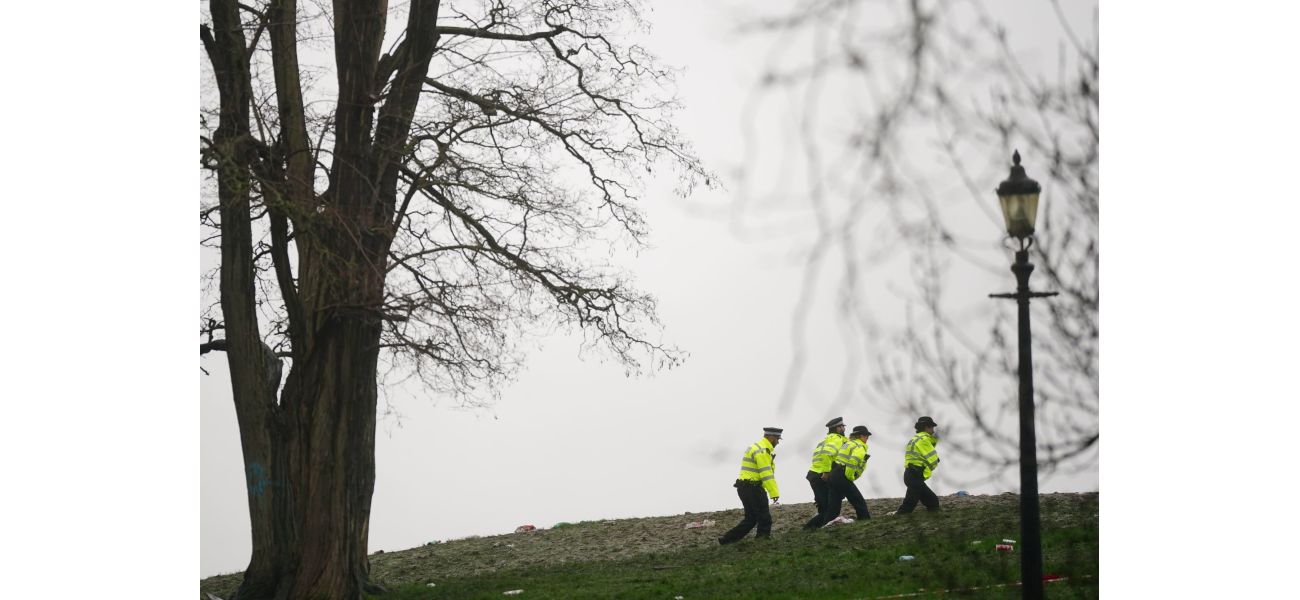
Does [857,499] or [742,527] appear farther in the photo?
[857,499]

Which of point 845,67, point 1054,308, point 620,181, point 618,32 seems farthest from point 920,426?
point 618,32

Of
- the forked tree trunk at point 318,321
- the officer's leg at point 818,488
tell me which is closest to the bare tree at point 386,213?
the forked tree trunk at point 318,321

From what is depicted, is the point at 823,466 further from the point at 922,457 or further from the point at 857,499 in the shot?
the point at 857,499

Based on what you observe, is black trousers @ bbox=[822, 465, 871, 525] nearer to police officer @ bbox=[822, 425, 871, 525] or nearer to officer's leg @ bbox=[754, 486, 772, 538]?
police officer @ bbox=[822, 425, 871, 525]

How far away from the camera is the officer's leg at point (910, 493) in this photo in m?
7.43

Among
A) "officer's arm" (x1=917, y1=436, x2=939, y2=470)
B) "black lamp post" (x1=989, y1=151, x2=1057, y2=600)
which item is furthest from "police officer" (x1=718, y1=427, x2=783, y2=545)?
"black lamp post" (x1=989, y1=151, x2=1057, y2=600)

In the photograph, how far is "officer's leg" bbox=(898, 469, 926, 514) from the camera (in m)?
7.43

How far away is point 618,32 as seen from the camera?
9117mm

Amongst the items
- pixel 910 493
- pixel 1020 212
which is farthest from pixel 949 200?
pixel 910 493

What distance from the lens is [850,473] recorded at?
26.8 ft

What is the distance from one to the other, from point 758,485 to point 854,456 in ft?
6.28

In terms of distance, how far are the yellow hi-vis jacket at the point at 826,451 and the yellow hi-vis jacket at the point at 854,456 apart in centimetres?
4

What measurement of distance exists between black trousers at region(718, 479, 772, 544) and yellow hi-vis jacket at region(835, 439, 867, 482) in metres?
1.70
